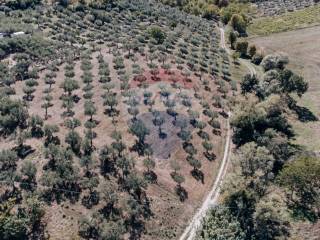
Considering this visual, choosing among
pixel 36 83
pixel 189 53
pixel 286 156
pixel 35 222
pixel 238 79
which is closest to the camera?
pixel 35 222

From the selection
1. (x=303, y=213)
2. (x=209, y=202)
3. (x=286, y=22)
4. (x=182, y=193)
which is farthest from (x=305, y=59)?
(x=182, y=193)

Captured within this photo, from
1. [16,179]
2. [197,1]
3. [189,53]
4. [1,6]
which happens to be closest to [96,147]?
[16,179]

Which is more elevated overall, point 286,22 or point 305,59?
point 305,59

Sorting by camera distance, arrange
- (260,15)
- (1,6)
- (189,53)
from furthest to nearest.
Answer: (260,15) → (1,6) → (189,53)

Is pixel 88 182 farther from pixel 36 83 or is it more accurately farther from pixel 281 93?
pixel 281 93

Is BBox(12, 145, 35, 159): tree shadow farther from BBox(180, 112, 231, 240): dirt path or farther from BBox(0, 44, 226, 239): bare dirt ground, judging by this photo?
BBox(180, 112, 231, 240): dirt path

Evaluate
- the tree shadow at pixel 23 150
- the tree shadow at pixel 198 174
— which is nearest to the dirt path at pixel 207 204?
the tree shadow at pixel 198 174

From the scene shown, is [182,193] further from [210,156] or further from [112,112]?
[112,112]

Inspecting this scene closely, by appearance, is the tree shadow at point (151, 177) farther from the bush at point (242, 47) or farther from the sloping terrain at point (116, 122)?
the bush at point (242, 47)
